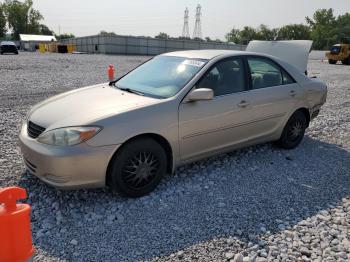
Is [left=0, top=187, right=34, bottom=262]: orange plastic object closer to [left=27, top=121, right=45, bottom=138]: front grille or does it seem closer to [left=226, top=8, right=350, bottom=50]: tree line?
[left=27, top=121, right=45, bottom=138]: front grille

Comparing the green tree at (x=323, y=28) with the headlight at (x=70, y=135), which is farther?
the green tree at (x=323, y=28)

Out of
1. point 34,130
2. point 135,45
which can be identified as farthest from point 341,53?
point 34,130

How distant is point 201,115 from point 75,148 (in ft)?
5.08

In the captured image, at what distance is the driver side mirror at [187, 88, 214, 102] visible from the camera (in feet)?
12.9

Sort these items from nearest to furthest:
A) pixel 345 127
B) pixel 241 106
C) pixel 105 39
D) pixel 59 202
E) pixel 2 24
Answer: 1. pixel 59 202
2. pixel 241 106
3. pixel 345 127
4. pixel 105 39
5. pixel 2 24

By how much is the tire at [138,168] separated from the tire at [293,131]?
95.2 inches

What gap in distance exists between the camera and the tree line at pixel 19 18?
97.2 meters

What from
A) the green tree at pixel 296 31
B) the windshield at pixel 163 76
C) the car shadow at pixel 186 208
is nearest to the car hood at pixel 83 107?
the windshield at pixel 163 76

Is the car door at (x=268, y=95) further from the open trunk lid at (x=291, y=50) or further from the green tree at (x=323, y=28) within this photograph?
the green tree at (x=323, y=28)

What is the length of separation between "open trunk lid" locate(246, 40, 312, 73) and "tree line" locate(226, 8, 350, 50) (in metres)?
72.4

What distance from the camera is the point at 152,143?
3.73m

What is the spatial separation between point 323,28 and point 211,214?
94.0 metres

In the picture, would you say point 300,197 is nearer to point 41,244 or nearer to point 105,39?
point 41,244

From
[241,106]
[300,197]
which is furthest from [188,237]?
[241,106]
